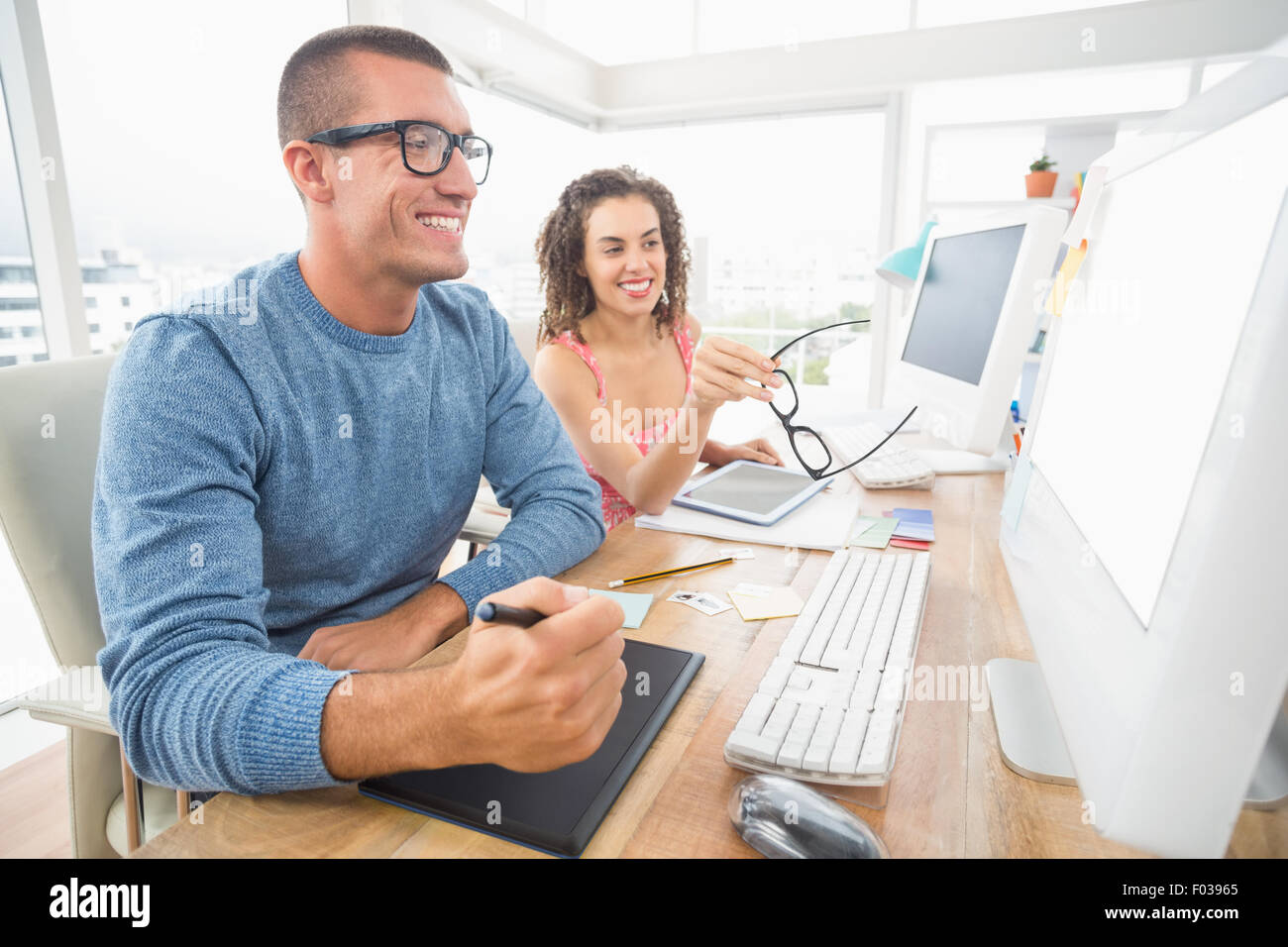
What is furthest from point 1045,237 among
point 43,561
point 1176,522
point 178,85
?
point 178,85

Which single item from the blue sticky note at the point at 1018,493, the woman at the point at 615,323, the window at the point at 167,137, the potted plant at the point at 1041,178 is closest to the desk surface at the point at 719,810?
the blue sticky note at the point at 1018,493

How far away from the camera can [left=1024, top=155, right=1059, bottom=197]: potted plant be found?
10.9 feet

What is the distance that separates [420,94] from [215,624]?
75cm

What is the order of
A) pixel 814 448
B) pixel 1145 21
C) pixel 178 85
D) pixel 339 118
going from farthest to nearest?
pixel 1145 21 < pixel 178 85 < pixel 814 448 < pixel 339 118

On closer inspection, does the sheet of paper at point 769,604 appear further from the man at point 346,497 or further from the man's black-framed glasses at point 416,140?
the man's black-framed glasses at point 416,140

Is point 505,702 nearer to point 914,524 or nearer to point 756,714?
point 756,714

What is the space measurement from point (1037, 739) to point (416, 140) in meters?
1.03

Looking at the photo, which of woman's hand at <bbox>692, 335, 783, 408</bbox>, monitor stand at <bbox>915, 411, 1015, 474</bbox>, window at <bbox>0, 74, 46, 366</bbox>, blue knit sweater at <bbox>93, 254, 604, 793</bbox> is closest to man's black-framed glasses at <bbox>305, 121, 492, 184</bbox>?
blue knit sweater at <bbox>93, 254, 604, 793</bbox>

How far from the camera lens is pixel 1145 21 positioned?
3279 millimetres

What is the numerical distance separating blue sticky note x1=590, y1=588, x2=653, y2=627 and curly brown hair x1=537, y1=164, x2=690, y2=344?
3.65ft

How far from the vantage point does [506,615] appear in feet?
1.55

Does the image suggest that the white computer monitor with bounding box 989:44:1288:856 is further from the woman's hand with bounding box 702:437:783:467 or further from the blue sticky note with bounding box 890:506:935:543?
the woman's hand with bounding box 702:437:783:467

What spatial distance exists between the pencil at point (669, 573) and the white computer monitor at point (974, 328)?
0.54m
